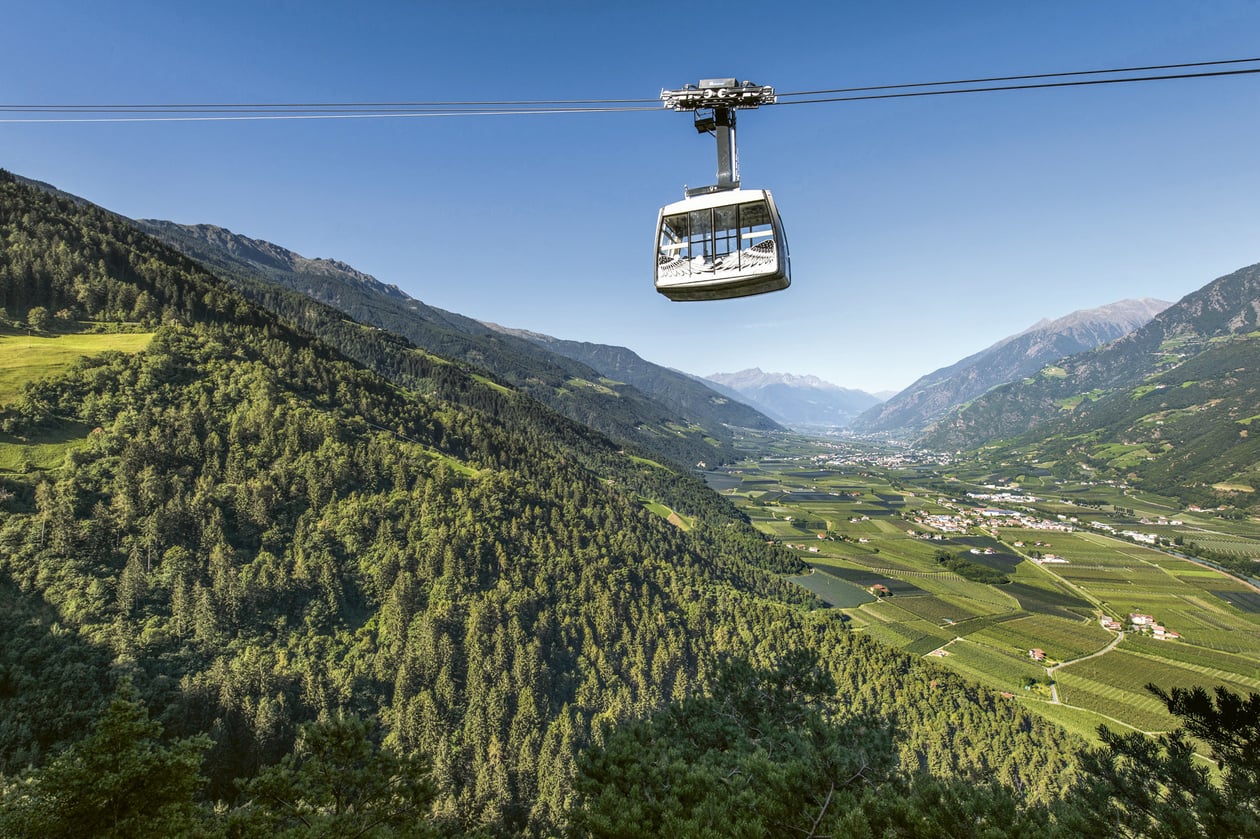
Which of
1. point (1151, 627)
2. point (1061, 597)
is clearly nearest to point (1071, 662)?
point (1151, 627)

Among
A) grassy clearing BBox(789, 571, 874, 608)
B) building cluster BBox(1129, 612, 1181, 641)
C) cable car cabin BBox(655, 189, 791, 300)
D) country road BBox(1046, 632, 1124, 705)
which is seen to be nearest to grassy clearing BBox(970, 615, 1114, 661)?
country road BBox(1046, 632, 1124, 705)

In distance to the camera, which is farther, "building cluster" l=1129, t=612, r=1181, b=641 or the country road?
"building cluster" l=1129, t=612, r=1181, b=641

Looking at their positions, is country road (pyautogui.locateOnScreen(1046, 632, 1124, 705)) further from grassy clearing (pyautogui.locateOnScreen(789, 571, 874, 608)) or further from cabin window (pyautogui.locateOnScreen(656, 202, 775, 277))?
cabin window (pyautogui.locateOnScreen(656, 202, 775, 277))

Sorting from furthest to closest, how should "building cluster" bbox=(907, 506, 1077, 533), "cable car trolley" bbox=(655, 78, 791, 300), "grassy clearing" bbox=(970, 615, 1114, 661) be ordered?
"building cluster" bbox=(907, 506, 1077, 533), "grassy clearing" bbox=(970, 615, 1114, 661), "cable car trolley" bbox=(655, 78, 791, 300)

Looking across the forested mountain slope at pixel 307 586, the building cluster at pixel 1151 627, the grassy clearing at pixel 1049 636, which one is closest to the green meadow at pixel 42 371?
the forested mountain slope at pixel 307 586

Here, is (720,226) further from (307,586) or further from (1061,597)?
(1061,597)

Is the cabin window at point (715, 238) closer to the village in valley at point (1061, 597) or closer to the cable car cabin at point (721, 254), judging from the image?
the cable car cabin at point (721, 254)

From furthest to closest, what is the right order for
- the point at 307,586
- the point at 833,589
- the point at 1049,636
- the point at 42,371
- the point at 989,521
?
1. the point at 989,521
2. the point at 833,589
3. the point at 1049,636
4. the point at 42,371
5. the point at 307,586
